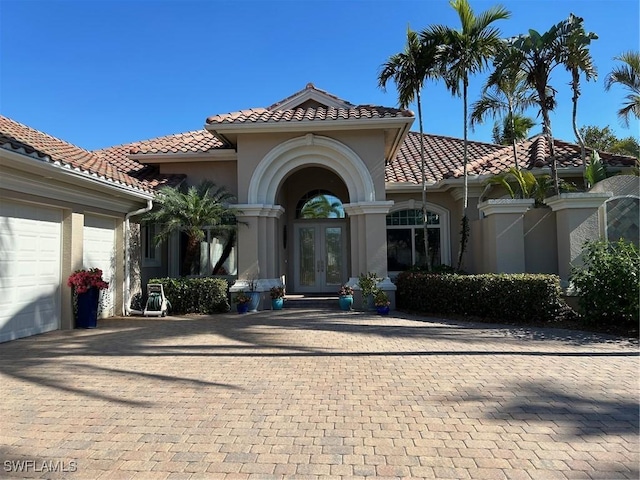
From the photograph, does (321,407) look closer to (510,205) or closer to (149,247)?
(510,205)

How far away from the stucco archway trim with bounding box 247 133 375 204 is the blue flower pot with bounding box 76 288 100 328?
15.6 feet

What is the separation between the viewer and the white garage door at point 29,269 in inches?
305

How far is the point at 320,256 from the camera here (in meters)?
15.6

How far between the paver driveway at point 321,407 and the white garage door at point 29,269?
0.73 meters

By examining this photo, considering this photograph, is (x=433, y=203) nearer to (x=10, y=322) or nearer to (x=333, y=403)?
(x=333, y=403)

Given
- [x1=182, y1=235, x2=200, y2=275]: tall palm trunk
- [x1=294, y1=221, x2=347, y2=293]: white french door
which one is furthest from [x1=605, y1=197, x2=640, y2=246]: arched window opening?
[x1=182, y1=235, x2=200, y2=275]: tall palm trunk

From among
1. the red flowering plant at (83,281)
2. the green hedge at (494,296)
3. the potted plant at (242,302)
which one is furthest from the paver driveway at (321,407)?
the potted plant at (242,302)

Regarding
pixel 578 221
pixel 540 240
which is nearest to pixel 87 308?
pixel 540 240

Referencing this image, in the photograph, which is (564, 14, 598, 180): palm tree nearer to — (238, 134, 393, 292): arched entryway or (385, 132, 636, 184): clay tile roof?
(385, 132, 636, 184): clay tile roof

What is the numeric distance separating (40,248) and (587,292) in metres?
11.6

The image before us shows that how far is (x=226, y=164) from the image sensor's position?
534 inches

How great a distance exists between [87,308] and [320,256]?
833 centimetres

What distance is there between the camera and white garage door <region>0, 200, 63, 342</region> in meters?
7.75

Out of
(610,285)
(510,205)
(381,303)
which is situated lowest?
(381,303)
